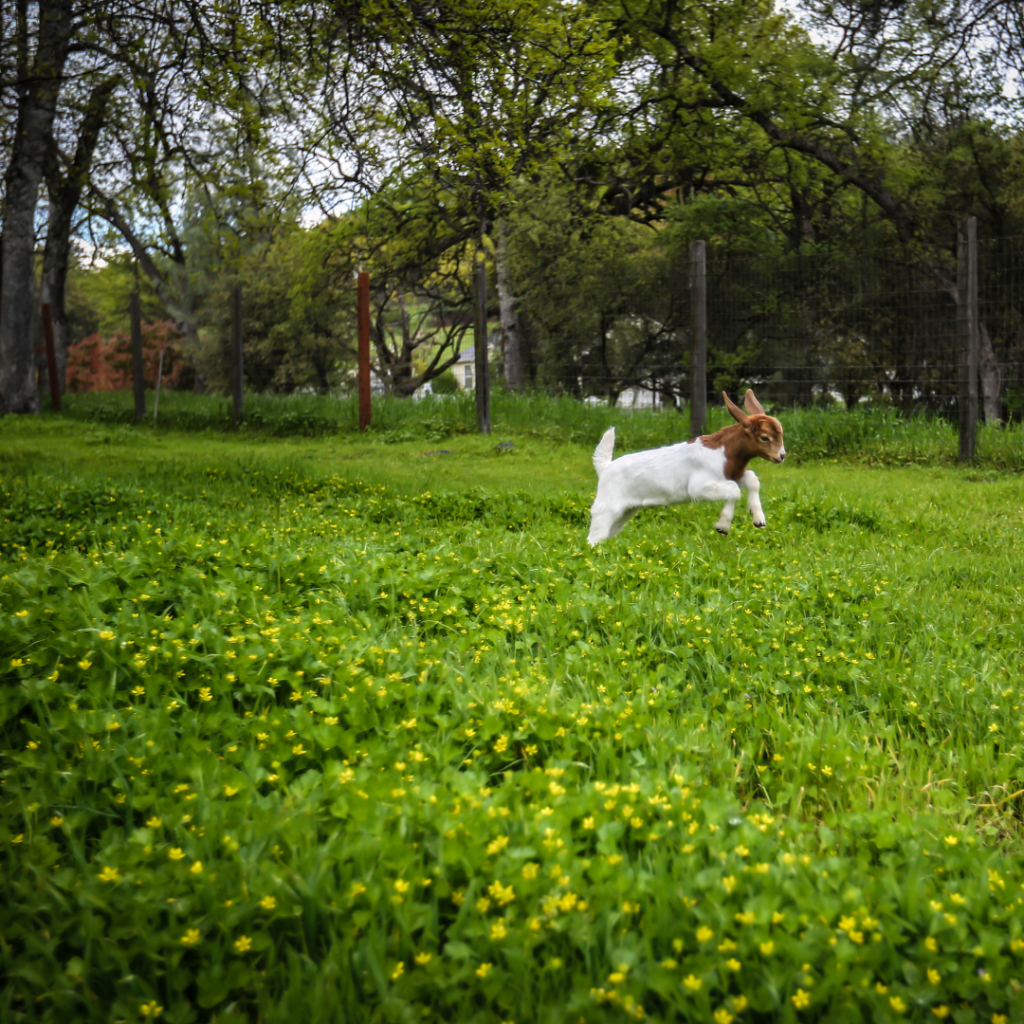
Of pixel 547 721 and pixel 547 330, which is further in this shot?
pixel 547 330

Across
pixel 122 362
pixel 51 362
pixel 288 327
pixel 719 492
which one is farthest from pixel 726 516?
pixel 122 362

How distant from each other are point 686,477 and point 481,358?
25.4ft

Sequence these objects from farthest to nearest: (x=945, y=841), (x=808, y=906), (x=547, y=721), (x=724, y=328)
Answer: (x=724, y=328), (x=547, y=721), (x=945, y=841), (x=808, y=906)

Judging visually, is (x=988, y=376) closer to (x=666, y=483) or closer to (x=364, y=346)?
(x=364, y=346)

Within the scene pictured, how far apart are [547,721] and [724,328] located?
1024cm

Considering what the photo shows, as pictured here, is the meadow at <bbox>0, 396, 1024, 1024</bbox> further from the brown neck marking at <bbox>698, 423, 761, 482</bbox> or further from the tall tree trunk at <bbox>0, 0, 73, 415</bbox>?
the tall tree trunk at <bbox>0, 0, 73, 415</bbox>

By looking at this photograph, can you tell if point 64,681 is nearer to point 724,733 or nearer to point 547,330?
point 724,733

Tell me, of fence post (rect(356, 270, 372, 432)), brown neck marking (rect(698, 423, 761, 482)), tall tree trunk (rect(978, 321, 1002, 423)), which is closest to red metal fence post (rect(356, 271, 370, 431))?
fence post (rect(356, 270, 372, 432))

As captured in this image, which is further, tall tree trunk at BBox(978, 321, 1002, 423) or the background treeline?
tall tree trunk at BBox(978, 321, 1002, 423)

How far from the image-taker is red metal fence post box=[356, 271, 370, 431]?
45.0ft

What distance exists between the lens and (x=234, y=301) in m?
15.4

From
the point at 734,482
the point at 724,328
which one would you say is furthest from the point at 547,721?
the point at 724,328

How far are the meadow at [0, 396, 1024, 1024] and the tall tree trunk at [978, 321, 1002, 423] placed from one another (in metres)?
8.80

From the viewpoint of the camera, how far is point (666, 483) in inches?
229
